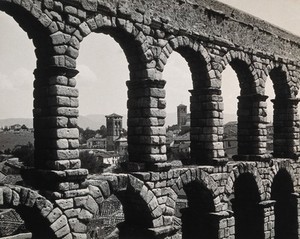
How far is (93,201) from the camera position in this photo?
8328 mm

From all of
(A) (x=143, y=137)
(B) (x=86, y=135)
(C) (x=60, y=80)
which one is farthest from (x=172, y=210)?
(B) (x=86, y=135)

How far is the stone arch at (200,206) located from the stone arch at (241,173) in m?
0.54

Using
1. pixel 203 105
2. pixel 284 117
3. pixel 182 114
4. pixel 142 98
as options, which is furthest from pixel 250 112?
pixel 182 114

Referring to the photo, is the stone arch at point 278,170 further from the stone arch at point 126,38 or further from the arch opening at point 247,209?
the stone arch at point 126,38

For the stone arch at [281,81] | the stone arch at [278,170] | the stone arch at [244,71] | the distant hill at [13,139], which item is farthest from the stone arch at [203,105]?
the distant hill at [13,139]

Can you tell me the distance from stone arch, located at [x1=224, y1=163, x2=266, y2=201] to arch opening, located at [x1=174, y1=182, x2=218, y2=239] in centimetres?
65

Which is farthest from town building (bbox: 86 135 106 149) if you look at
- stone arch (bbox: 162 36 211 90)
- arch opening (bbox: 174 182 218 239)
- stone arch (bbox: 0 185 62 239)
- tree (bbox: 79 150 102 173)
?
stone arch (bbox: 0 185 62 239)

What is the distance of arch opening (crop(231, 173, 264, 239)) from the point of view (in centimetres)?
1250

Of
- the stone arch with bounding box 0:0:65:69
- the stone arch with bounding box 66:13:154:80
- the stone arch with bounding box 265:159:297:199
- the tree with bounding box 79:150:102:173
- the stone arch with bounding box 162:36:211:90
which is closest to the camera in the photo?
the stone arch with bounding box 0:0:65:69

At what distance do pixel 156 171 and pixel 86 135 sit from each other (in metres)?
95.1

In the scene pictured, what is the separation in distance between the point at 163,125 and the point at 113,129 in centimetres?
7002

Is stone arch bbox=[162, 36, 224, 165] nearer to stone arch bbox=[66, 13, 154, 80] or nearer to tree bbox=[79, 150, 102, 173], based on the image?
stone arch bbox=[66, 13, 154, 80]

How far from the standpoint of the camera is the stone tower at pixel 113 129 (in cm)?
7943

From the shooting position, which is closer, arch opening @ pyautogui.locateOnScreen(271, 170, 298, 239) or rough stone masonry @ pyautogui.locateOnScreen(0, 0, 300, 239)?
rough stone masonry @ pyautogui.locateOnScreen(0, 0, 300, 239)
